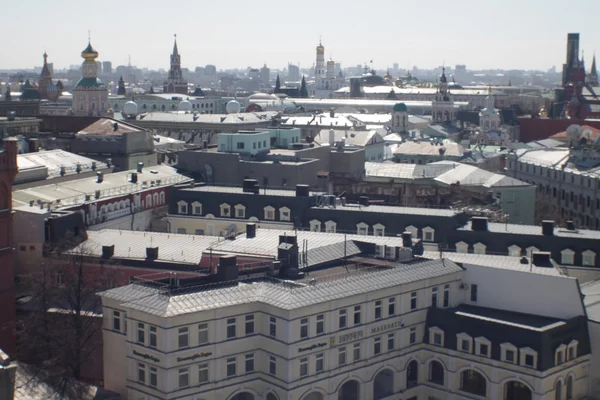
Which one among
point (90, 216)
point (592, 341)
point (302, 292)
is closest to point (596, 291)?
point (592, 341)

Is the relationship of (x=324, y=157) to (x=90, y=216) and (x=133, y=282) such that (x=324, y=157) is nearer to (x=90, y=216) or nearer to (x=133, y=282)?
(x=90, y=216)

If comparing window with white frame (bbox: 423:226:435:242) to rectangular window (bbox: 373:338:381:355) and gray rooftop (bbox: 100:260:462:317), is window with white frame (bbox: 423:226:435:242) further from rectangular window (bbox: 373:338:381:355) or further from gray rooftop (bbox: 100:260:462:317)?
rectangular window (bbox: 373:338:381:355)

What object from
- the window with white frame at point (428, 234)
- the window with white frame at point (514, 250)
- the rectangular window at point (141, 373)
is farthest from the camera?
the window with white frame at point (428, 234)

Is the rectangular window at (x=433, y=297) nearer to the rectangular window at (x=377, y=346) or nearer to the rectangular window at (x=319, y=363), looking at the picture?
the rectangular window at (x=377, y=346)

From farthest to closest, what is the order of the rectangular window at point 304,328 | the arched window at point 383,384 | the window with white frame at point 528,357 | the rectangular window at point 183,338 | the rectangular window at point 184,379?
the arched window at point 383,384 → the window with white frame at point 528,357 → the rectangular window at point 304,328 → the rectangular window at point 184,379 → the rectangular window at point 183,338

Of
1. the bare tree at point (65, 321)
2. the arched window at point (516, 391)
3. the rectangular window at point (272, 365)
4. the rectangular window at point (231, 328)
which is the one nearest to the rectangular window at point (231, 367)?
the rectangular window at point (231, 328)

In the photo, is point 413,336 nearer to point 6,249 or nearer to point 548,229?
point 548,229
